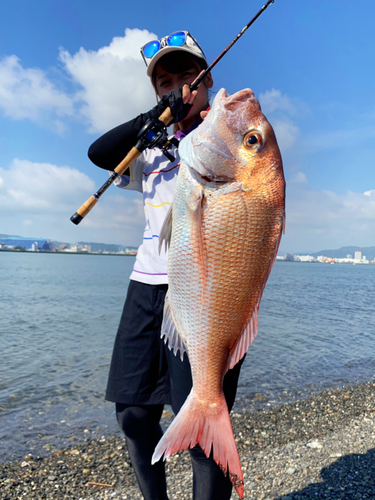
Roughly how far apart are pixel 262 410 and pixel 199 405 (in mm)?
5161

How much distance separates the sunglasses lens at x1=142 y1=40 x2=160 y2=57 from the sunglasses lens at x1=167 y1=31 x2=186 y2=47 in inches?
3.7

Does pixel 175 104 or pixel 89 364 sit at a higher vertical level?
pixel 175 104

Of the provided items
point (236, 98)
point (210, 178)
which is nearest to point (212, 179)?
point (210, 178)

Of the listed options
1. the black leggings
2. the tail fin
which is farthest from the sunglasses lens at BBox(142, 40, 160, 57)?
the tail fin

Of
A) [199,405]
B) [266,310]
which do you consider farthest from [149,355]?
[266,310]

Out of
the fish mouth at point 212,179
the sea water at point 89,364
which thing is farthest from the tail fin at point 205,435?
the sea water at point 89,364

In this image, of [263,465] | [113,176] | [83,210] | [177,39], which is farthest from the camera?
[263,465]

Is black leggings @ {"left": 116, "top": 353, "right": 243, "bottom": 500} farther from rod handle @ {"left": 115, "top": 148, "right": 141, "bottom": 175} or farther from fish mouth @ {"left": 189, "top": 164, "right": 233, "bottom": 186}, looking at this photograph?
rod handle @ {"left": 115, "top": 148, "right": 141, "bottom": 175}

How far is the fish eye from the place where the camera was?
1719 millimetres

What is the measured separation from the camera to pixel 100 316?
1661 centimetres

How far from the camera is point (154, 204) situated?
2344 millimetres

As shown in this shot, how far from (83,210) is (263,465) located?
3.64m

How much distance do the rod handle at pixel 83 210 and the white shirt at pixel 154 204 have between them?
571 millimetres

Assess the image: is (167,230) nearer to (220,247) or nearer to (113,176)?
(220,247)
